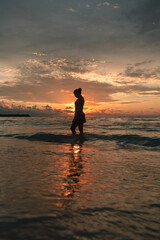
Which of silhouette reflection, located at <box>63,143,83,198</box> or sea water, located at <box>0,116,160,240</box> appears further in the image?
silhouette reflection, located at <box>63,143,83,198</box>

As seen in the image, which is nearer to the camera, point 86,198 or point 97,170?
point 86,198

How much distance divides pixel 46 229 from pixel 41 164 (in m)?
2.39

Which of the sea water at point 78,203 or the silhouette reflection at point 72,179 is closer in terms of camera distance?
the sea water at point 78,203

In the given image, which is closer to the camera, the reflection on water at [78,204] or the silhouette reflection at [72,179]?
the reflection on water at [78,204]

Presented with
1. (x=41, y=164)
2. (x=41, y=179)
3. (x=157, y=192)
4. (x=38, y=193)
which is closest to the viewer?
(x=38, y=193)

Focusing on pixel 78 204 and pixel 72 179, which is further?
pixel 72 179

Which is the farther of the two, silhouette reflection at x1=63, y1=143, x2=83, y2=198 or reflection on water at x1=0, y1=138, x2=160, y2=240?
silhouette reflection at x1=63, y1=143, x2=83, y2=198

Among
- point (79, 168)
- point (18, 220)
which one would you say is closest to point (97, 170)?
point (79, 168)

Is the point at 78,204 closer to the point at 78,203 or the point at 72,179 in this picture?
the point at 78,203

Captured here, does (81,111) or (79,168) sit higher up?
(81,111)

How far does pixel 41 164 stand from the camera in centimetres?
386

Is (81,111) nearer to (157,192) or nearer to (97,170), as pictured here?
(97,170)

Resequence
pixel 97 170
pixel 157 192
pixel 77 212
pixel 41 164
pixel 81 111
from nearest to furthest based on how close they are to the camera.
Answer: pixel 77 212, pixel 157 192, pixel 97 170, pixel 41 164, pixel 81 111

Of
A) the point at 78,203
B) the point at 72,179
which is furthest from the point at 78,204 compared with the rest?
the point at 72,179
